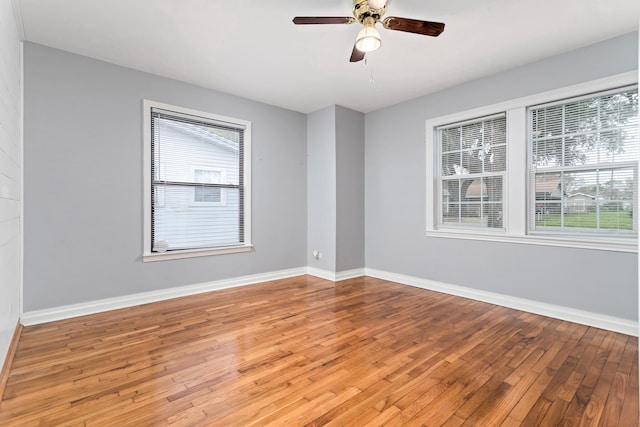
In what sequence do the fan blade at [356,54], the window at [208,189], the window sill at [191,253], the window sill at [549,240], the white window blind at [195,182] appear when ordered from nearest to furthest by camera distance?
the fan blade at [356,54] → the window sill at [549,240] → the window sill at [191,253] → the white window blind at [195,182] → the window at [208,189]

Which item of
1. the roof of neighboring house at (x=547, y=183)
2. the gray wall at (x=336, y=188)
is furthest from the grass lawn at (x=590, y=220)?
the gray wall at (x=336, y=188)

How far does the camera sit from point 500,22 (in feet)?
8.54

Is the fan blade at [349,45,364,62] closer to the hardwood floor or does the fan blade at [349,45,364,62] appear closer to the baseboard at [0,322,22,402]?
the hardwood floor

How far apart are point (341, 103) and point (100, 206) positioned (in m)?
3.34

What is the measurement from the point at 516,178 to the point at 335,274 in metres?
2.63

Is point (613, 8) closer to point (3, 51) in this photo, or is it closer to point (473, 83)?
point (473, 83)

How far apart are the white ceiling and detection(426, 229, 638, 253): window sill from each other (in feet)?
6.05

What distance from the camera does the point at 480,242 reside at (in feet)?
12.2

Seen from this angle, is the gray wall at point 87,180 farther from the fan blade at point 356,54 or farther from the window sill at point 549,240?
the window sill at point 549,240

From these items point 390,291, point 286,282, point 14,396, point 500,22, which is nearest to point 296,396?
point 14,396

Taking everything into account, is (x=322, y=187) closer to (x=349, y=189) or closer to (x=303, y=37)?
(x=349, y=189)

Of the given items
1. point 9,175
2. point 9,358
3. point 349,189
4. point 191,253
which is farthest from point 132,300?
point 349,189

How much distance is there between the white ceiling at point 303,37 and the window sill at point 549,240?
184 cm

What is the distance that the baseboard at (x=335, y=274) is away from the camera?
4.66 m
